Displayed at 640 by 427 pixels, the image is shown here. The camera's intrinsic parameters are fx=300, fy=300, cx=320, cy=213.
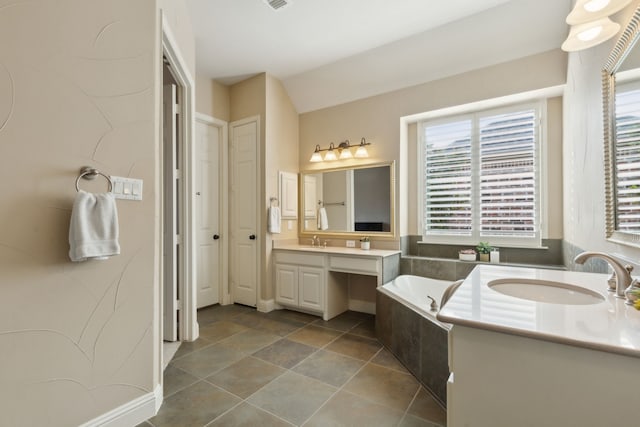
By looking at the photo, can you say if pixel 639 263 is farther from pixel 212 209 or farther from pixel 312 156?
pixel 212 209

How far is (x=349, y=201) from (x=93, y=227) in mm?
2790

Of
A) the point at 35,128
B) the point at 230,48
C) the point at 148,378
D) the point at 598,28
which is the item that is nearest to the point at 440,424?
the point at 148,378

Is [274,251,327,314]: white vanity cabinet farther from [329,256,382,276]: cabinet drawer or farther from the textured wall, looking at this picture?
the textured wall

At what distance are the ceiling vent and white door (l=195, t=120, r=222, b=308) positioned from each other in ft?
5.57

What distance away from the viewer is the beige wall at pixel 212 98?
3.61 meters

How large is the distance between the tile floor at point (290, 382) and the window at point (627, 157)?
136cm

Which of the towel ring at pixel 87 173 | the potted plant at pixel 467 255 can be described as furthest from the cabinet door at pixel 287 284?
the towel ring at pixel 87 173

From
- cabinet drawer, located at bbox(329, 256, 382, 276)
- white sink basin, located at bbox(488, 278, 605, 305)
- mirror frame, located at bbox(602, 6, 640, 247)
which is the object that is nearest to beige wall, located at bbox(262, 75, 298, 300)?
cabinet drawer, located at bbox(329, 256, 382, 276)

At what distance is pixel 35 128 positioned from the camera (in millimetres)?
1289

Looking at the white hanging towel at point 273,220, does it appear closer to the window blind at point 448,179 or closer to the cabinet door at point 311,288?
the cabinet door at point 311,288

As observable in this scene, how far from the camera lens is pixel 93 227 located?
4.58ft

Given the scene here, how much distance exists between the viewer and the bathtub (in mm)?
1856

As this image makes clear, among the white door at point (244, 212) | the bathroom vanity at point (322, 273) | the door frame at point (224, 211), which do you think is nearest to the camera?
the bathroom vanity at point (322, 273)

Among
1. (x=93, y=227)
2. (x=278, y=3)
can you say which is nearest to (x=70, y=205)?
(x=93, y=227)
